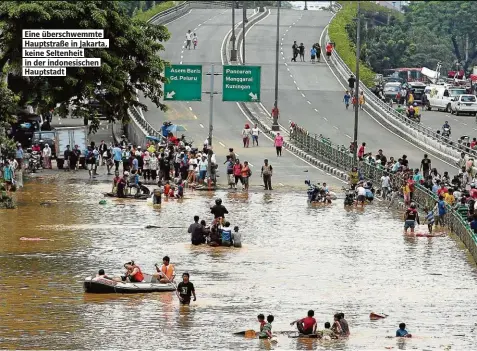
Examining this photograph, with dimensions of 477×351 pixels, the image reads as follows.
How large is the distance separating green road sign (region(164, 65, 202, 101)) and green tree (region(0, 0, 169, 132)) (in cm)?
75

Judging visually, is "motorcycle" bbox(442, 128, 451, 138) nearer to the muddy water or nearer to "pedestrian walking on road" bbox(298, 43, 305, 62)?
the muddy water

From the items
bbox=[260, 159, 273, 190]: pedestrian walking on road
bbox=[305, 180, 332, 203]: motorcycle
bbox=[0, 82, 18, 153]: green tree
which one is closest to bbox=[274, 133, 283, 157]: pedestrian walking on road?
bbox=[260, 159, 273, 190]: pedestrian walking on road

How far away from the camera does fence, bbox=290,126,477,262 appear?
44125mm

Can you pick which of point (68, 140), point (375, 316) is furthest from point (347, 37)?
point (375, 316)

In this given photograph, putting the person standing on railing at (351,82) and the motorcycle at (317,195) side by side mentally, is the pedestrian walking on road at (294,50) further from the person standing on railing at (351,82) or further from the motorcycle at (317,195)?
the motorcycle at (317,195)

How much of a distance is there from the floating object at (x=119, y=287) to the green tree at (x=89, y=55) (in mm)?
25288

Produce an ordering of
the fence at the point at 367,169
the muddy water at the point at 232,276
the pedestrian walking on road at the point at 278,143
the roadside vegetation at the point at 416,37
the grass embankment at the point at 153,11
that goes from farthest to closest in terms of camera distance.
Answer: the grass embankment at the point at 153,11
the roadside vegetation at the point at 416,37
the pedestrian walking on road at the point at 278,143
the fence at the point at 367,169
the muddy water at the point at 232,276

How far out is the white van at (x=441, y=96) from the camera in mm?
85875

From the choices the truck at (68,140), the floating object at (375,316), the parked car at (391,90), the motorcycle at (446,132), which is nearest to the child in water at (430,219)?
the floating object at (375,316)

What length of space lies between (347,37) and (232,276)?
70.7 meters

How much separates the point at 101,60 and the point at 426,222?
58.1ft

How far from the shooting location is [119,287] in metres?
35.2

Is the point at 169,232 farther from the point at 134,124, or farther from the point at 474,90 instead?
the point at 474,90

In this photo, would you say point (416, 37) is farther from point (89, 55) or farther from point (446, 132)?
point (89, 55)
